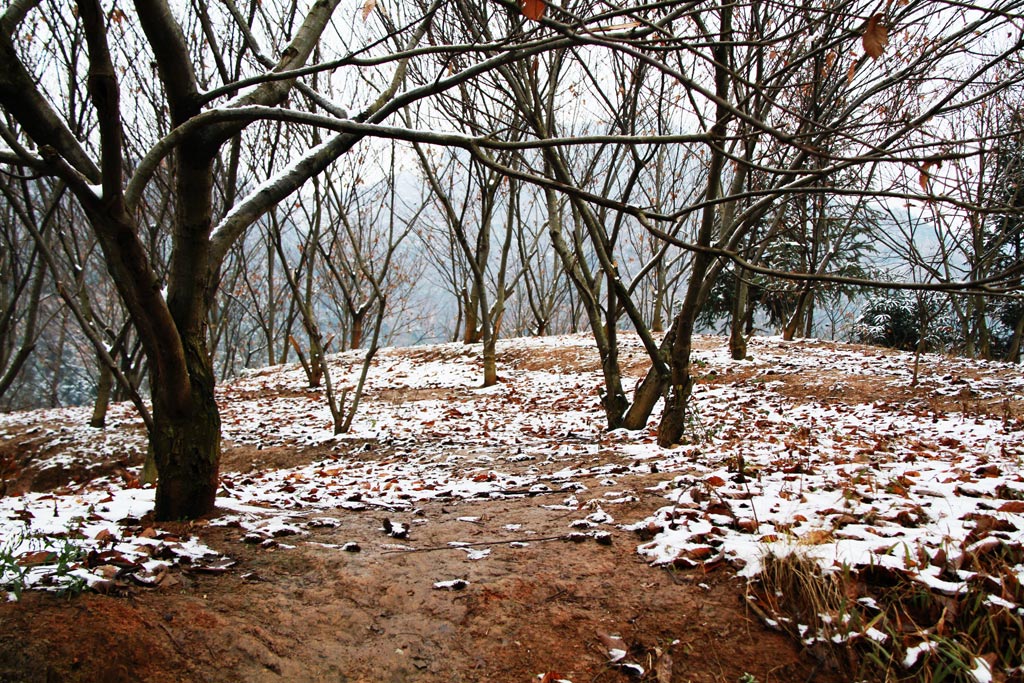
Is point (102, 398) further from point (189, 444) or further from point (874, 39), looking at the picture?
point (874, 39)

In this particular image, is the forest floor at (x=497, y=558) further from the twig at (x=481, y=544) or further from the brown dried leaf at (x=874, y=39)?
the brown dried leaf at (x=874, y=39)

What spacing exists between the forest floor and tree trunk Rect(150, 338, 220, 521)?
147 millimetres

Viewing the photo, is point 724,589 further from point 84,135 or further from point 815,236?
point 815,236

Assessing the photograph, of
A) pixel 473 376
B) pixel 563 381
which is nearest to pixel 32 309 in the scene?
pixel 473 376

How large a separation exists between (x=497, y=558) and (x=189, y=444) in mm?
1599

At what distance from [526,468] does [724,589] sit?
2.39 metres

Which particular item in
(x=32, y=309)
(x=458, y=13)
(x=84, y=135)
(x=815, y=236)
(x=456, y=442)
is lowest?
(x=456, y=442)

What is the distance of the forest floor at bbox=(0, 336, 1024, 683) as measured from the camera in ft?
6.10

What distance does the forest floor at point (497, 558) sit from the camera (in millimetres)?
1860

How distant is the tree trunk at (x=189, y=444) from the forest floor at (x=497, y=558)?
147mm

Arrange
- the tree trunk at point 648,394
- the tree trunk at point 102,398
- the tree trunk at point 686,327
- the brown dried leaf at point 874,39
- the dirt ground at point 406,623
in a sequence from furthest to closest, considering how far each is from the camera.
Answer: the tree trunk at point 102,398, the tree trunk at point 648,394, the tree trunk at point 686,327, the dirt ground at point 406,623, the brown dried leaf at point 874,39

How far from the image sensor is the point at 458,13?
582 cm

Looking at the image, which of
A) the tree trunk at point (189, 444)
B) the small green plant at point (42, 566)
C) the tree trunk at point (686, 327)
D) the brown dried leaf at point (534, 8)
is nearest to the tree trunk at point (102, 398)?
the tree trunk at point (189, 444)

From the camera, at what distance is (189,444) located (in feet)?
9.23
